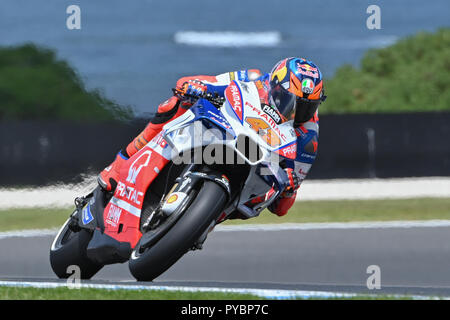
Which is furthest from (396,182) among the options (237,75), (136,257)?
(136,257)

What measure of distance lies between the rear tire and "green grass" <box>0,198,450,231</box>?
3.35 meters

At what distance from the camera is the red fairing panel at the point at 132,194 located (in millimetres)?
4715

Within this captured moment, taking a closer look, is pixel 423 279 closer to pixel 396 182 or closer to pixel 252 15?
pixel 396 182

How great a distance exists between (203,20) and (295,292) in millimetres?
25043

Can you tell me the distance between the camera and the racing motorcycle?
4.32 meters

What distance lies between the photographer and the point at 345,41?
78.0ft

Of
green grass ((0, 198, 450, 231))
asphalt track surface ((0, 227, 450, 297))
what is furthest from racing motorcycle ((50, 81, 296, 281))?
green grass ((0, 198, 450, 231))

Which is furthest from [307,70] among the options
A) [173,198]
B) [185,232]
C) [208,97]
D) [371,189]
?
[371,189]

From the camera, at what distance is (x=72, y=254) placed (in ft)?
17.4

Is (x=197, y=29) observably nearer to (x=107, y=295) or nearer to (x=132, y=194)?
(x=132, y=194)

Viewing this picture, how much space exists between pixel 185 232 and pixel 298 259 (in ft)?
8.91

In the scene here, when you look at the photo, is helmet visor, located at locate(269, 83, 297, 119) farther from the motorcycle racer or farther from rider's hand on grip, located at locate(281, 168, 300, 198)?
rider's hand on grip, located at locate(281, 168, 300, 198)

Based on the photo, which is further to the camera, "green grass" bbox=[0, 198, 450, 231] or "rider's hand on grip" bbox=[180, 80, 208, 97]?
"green grass" bbox=[0, 198, 450, 231]

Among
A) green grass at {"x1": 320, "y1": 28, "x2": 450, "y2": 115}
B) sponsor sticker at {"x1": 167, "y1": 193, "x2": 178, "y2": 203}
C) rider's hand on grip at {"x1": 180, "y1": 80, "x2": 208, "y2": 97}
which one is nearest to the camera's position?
sponsor sticker at {"x1": 167, "y1": 193, "x2": 178, "y2": 203}
